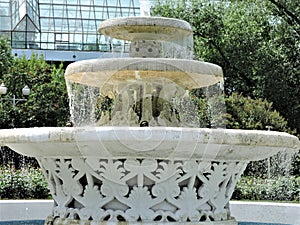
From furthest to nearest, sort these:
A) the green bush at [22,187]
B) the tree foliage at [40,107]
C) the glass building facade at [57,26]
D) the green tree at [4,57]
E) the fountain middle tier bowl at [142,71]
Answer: the glass building facade at [57,26], the green tree at [4,57], the tree foliage at [40,107], the green bush at [22,187], the fountain middle tier bowl at [142,71]

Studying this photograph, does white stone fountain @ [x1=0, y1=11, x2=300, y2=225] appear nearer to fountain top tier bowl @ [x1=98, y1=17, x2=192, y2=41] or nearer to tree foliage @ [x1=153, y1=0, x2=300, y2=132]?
fountain top tier bowl @ [x1=98, y1=17, x2=192, y2=41]

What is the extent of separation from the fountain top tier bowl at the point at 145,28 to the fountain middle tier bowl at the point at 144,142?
2.04m

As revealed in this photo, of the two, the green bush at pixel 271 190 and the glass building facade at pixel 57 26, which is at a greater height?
the glass building facade at pixel 57 26

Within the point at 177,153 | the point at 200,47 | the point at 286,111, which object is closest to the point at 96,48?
the point at 200,47

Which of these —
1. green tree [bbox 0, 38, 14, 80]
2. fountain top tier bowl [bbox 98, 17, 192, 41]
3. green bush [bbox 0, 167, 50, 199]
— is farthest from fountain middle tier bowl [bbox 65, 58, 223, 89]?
green tree [bbox 0, 38, 14, 80]

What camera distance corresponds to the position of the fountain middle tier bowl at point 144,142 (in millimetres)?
5125

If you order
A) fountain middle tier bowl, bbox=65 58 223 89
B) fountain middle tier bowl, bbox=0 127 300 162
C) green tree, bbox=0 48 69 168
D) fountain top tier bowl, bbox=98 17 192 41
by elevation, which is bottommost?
green tree, bbox=0 48 69 168

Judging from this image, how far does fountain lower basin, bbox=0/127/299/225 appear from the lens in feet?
17.1

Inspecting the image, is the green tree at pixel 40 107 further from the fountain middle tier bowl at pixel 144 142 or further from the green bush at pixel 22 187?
the fountain middle tier bowl at pixel 144 142

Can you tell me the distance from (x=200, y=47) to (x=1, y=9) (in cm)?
1557

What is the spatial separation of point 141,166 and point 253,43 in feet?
69.0

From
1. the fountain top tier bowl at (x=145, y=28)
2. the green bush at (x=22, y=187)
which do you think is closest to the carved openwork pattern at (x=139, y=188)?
the fountain top tier bowl at (x=145, y=28)

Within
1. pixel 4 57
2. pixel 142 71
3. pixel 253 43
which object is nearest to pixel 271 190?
pixel 142 71

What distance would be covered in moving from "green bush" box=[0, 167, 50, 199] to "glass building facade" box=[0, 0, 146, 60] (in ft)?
79.6
